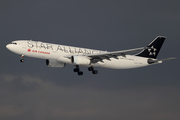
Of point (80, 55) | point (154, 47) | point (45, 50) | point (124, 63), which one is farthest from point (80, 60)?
point (154, 47)

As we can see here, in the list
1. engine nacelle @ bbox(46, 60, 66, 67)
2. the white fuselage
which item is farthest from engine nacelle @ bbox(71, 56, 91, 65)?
engine nacelle @ bbox(46, 60, 66, 67)

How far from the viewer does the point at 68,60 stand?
194ft

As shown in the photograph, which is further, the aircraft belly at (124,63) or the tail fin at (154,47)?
the tail fin at (154,47)

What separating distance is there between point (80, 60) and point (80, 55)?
4.20 ft

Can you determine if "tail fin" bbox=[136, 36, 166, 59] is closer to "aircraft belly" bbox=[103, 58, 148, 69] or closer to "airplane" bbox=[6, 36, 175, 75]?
"airplane" bbox=[6, 36, 175, 75]

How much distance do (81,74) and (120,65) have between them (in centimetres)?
803

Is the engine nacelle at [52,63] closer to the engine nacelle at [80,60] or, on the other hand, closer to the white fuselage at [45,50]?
the white fuselage at [45,50]

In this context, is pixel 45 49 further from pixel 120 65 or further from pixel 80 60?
pixel 120 65

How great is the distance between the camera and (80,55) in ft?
196

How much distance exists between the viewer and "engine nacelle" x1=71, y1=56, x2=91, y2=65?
58375 mm

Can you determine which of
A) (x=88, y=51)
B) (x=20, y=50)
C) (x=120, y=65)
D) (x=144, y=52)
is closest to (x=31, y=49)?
(x=20, y=50)

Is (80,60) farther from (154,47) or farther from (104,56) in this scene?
(154,47)

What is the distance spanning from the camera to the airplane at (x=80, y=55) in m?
57.6

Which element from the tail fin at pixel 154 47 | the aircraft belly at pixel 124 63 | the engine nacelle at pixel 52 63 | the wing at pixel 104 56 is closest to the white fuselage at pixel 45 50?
the wing at pixel 104 56
